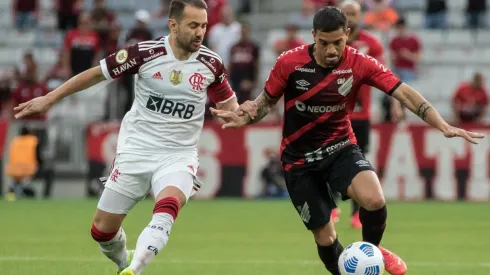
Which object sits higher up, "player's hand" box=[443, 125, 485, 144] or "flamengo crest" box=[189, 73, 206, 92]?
"flamengo crest" box=[189, 73, 206, 92]

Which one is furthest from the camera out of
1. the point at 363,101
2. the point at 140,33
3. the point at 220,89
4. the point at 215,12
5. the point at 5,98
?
the point at 215,12

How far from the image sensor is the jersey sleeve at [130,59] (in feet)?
28.0

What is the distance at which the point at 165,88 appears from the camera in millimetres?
8523

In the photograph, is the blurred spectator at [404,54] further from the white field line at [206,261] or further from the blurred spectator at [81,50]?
the white field line at [206,261]

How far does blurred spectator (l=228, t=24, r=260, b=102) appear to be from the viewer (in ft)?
68.7

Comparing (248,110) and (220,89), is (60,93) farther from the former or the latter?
(248,110)

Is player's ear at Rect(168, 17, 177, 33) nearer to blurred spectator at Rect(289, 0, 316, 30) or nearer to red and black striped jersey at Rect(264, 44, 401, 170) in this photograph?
red and black striped jersey at Rect(264, 44, 401, 170)


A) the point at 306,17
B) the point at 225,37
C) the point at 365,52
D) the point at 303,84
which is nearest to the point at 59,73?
the point at 225,37

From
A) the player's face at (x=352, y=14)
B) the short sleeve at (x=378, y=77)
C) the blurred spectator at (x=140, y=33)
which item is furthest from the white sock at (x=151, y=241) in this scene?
the blurred spectator at (x=140, y=33)

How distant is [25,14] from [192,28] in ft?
59.2

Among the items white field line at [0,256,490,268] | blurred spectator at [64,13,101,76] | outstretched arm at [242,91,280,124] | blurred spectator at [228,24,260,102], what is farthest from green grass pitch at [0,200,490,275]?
blurred spectator at [64,13,101,76]

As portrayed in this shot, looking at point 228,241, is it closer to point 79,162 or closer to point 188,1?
point 188,1

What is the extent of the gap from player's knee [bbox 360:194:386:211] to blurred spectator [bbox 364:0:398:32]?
14.6 metres

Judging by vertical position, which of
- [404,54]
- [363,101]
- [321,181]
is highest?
[321,181]
